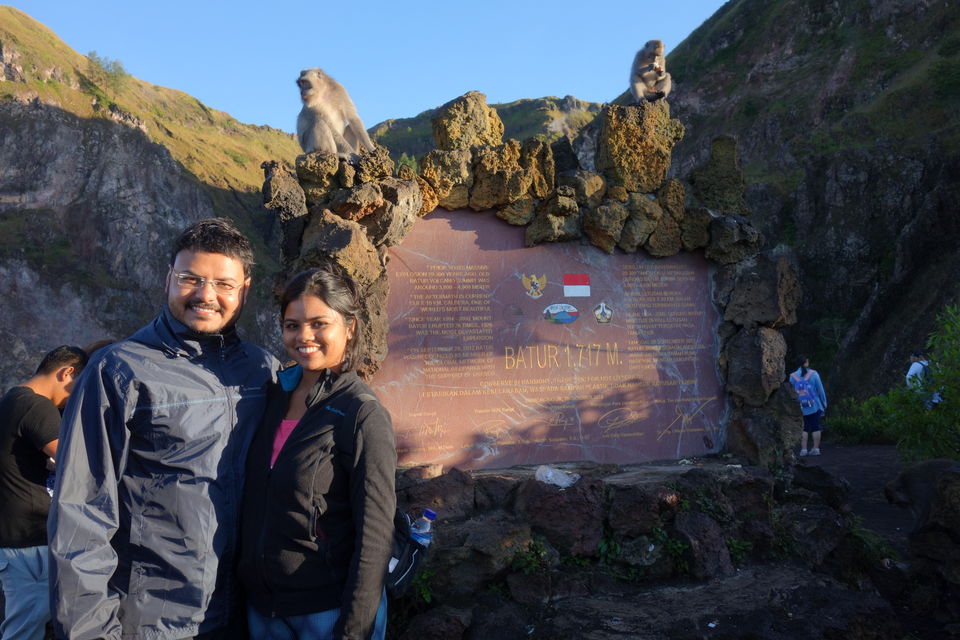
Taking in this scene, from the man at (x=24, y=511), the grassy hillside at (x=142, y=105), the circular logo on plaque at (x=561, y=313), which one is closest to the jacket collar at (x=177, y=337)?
the man at (x=24, y=511)

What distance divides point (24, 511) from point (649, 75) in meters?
5.73

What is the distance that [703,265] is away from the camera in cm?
529

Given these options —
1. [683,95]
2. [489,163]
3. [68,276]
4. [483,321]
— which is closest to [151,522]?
[483,321]

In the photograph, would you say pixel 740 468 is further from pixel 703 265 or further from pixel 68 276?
pixel 68 276

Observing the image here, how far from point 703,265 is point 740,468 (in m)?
1.63

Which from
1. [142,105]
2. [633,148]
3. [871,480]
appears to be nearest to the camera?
[633,148]

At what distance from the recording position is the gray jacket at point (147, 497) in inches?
69.8

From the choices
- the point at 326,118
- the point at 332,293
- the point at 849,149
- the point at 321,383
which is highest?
the point at 849,149

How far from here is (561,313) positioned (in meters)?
4.86

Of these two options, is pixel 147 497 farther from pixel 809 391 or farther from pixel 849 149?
pixel 849 149
